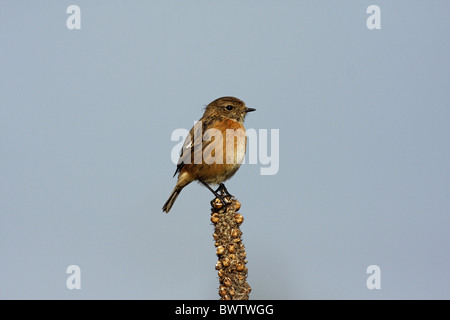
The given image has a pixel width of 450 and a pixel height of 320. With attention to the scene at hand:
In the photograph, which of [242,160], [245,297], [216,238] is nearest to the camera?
[245,297]

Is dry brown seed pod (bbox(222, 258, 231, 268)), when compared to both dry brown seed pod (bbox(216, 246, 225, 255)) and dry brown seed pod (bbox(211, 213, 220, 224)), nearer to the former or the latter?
dry brown seed pod (bbox(216, 246, 225, 255))

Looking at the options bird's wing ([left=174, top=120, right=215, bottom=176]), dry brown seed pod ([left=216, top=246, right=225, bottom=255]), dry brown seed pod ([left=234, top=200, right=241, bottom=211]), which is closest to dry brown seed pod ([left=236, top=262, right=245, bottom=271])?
dry brown seed pod ([left=216, top=246, right=225, bottom=255])

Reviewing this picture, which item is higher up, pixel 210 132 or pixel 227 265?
pixel 210 132

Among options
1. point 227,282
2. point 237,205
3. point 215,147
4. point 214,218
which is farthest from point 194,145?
point 227,282

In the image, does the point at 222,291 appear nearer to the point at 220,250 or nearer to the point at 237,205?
the point at 220,250

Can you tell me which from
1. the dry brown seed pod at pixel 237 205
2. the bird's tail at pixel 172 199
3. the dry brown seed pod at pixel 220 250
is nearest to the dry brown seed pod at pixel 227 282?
the dry brown seed pod at pixel 220 250

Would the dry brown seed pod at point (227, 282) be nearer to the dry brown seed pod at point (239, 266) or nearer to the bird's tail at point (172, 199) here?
the dry brown seed pod at point (239, 266)
